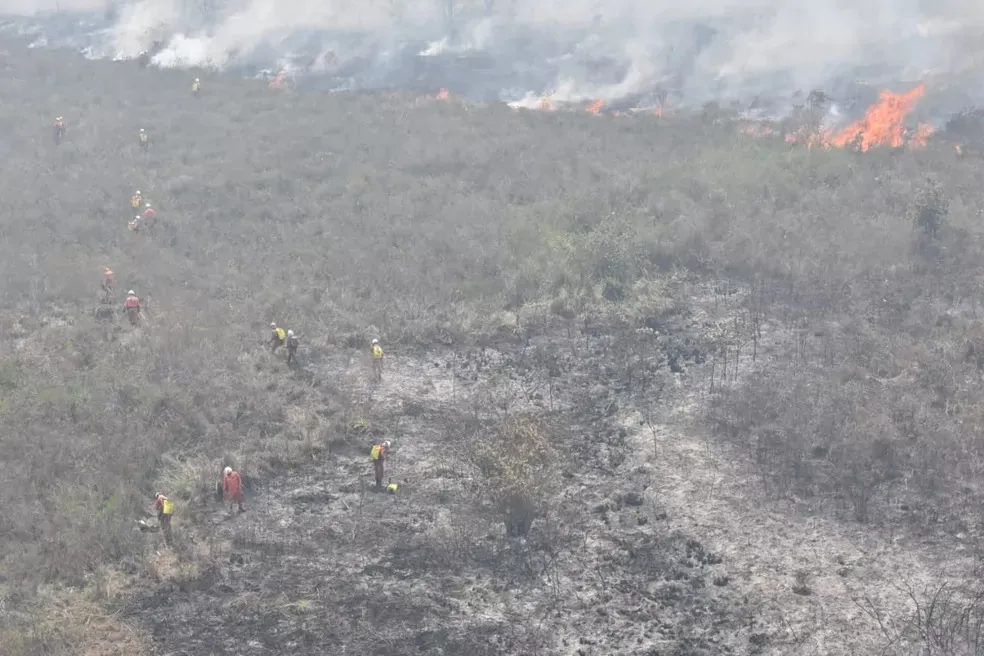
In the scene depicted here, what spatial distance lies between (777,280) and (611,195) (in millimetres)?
6425

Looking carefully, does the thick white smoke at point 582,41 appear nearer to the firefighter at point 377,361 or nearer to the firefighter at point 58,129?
the firefighter at point 58,129

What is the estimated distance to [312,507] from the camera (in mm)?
14875

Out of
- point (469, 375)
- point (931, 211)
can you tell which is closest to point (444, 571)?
point (469, 375)

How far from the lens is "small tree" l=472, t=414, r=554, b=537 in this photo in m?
14.1

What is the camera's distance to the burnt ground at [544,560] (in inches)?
468

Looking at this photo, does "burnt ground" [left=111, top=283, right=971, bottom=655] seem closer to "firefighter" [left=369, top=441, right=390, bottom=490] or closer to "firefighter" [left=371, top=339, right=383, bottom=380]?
"firefighter" [left=369, top=441, right=390, bottom=490]

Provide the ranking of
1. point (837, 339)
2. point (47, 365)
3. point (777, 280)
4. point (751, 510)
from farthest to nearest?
point (777, 280)
point (837, 339)
point (47, 365)
point (751, 510)

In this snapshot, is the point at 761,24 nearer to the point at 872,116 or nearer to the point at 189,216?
the point at 872,116

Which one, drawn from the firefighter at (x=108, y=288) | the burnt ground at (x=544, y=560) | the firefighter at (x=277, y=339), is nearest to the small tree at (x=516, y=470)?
the burnt ground at (x=544, y=560)

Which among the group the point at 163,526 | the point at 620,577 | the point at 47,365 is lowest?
the point at 620,577

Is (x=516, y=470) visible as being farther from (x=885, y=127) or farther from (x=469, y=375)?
(x=885, y=127)

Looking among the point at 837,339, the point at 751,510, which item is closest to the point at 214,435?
the point at 751,510

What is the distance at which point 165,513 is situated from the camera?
44.5 ft

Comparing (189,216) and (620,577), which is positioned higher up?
(189,216)
